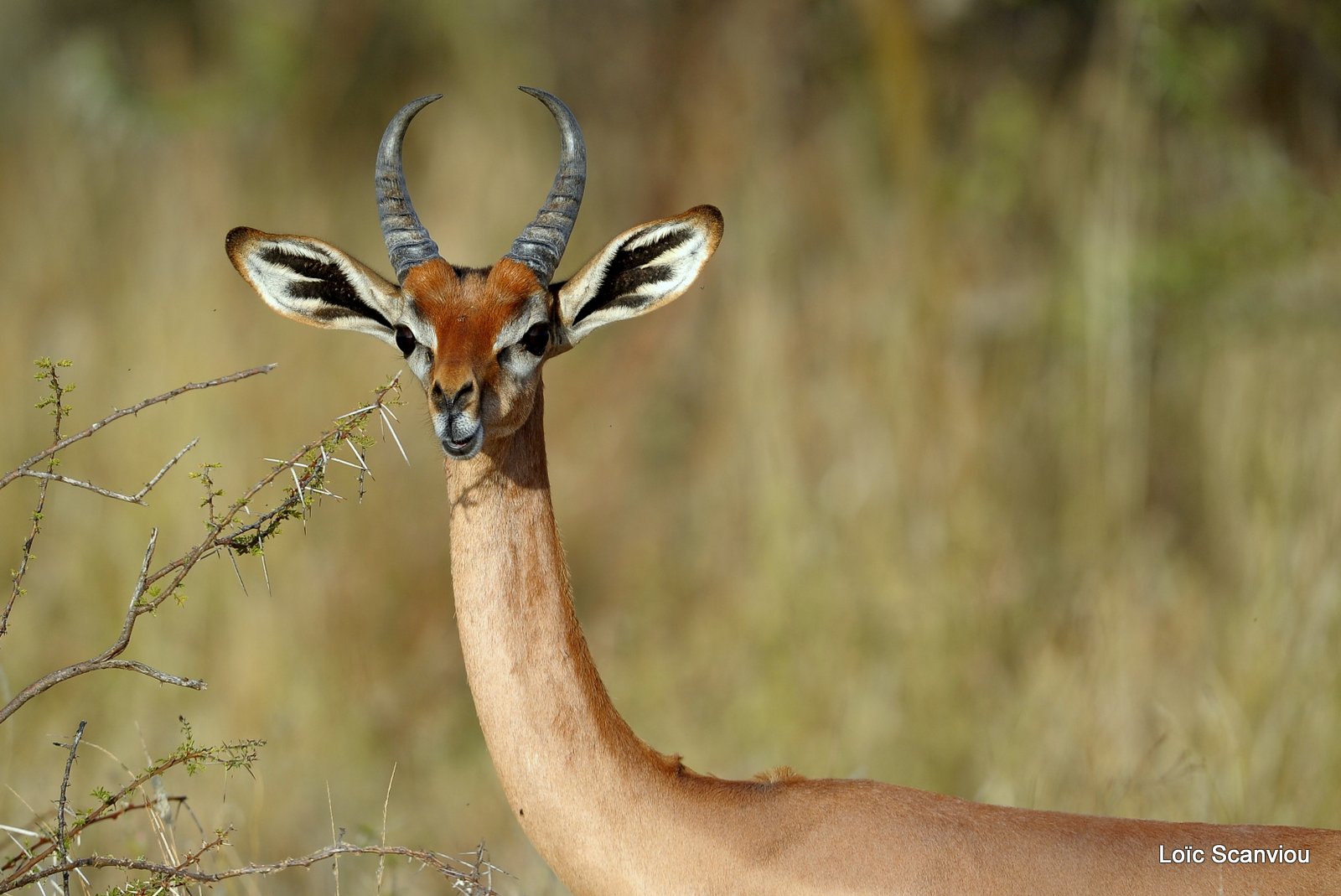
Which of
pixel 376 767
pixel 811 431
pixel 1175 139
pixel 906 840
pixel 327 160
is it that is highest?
pixel 327 160

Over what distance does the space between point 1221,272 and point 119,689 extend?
245 inches

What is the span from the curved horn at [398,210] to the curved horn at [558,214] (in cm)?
25

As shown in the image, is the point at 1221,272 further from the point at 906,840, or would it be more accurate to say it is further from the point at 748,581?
the point at 906,840

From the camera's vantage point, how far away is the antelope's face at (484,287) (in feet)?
11.4

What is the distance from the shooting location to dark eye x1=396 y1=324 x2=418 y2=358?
11.9 ft

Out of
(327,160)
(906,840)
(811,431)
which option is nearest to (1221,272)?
(811,431)

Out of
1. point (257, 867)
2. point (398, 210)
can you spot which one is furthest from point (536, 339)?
point (257, 867)

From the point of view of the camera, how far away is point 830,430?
8.44 metres

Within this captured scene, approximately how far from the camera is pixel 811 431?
8.50 meters

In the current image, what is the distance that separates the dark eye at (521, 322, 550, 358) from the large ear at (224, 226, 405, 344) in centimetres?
40

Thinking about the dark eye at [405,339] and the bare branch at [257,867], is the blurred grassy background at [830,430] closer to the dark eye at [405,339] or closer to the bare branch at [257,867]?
the bare branch at [257,867]

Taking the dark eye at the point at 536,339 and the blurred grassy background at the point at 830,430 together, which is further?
the blurred grassy background at the point at 830,430

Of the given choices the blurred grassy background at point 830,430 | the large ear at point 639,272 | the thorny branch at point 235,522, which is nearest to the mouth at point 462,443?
the thorny branch at point 235,522

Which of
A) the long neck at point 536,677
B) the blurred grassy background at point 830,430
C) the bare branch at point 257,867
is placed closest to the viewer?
the bare branch at point 257,867
